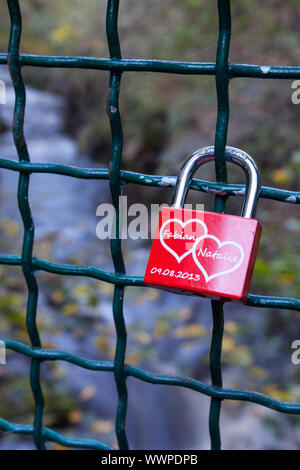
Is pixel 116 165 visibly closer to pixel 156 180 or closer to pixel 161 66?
pixel 156 180

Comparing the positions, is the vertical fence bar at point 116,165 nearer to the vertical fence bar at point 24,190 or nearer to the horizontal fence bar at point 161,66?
the horizontal fence bar at point 161,66

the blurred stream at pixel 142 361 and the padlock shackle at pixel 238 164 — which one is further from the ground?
the blurred stream at pixel 142 361

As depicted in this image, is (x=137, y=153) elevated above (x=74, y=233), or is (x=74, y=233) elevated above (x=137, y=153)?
(x=137, y=153)

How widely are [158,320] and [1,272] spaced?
121 centimetres

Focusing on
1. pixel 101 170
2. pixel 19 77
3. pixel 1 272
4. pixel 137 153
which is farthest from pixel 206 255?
pixel 137 153

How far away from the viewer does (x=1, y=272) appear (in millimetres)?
3377

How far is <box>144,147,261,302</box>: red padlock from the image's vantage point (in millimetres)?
770

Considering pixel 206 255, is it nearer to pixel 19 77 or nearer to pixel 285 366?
pixel 19 77

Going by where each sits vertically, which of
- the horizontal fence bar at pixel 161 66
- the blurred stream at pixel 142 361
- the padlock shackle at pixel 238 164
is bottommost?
the padlock shackle at pixel 238 164

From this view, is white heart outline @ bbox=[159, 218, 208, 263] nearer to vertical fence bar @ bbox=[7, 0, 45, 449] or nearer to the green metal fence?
the green metal fence

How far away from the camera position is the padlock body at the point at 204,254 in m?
0.77

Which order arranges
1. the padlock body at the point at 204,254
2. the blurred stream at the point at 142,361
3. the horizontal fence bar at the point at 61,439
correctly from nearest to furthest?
the padlock body at the point at 204,254 → the horizontal fence bar at the point at 61,439 → the blurred stream at the point at 142,361

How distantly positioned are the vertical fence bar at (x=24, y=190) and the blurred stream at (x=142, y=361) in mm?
A: 735

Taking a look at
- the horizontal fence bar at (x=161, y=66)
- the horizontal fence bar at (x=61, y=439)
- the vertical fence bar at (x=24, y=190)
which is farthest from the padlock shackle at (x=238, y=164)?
the horizontal fence bar at (x=61, y=439)
